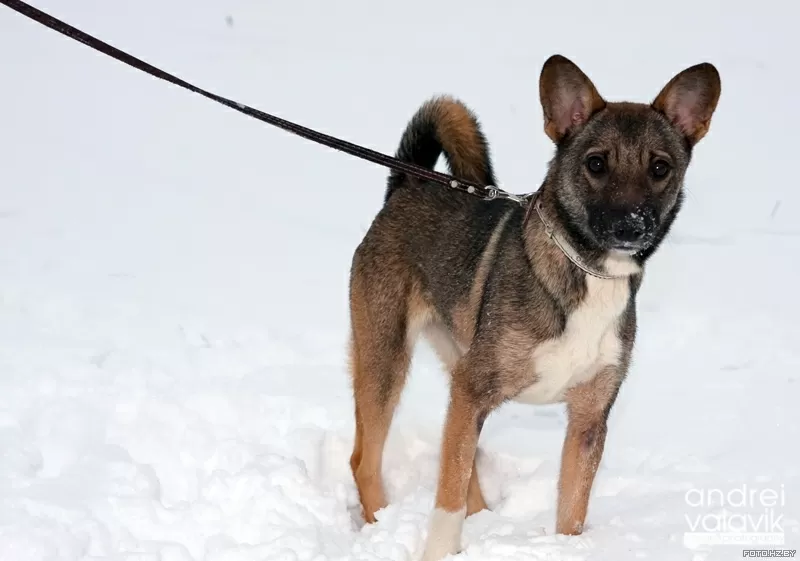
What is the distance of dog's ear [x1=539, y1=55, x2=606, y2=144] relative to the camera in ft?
11.6

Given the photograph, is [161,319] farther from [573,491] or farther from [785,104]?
[785,104]

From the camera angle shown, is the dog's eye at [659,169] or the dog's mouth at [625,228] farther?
the dog's eye at [659,169]

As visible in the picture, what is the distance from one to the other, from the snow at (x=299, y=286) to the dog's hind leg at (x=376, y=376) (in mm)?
142

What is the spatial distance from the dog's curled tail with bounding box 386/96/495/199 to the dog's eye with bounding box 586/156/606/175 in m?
0.98

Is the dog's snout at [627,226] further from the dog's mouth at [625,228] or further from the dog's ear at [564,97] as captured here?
the dog's ear at [564,97]

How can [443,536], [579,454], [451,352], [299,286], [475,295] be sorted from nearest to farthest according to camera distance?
1. [443,536]
2. [579,454]
3. [475,295]
4. [451,352]
5. [299,286]

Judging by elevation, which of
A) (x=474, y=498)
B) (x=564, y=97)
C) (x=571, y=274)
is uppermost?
(x=564, y=97)

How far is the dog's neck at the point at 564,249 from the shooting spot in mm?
3477

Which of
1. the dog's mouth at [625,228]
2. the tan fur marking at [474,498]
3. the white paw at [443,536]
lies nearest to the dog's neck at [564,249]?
the dog's mouth at [625,228]

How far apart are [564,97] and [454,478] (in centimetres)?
150

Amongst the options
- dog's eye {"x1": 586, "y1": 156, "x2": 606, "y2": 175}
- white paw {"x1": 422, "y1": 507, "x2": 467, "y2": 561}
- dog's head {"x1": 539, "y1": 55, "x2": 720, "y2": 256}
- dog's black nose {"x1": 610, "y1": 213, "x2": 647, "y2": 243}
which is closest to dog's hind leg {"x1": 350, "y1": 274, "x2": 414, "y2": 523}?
white paw {"x1": 422, "y1": 507, "x2": 467, "y2": 561}

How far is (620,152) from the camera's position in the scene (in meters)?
3.41

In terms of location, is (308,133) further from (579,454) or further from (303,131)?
(579,454)

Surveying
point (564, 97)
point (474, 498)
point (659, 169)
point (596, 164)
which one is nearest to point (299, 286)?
point (474, 498)
